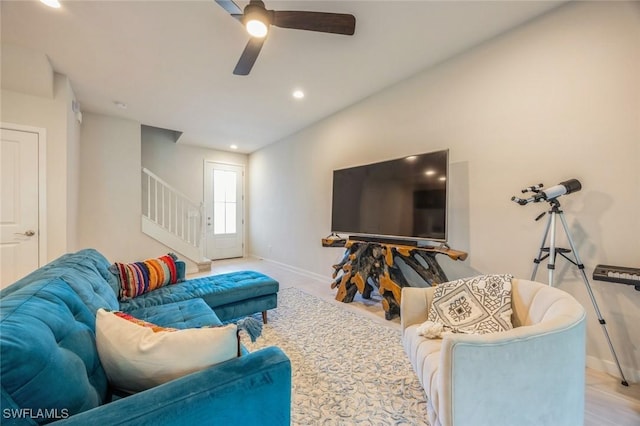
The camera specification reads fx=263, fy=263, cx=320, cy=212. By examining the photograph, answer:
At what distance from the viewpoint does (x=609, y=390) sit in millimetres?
1685

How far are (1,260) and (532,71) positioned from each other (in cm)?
546

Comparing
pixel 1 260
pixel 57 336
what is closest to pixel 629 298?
pixel 57 336

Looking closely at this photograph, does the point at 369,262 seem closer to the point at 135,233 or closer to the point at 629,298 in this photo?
the point at 629,298

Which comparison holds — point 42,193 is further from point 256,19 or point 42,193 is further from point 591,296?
point 591,296

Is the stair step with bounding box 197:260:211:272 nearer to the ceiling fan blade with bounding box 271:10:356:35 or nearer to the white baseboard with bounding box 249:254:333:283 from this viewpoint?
the white baseboard with bounding box 249:254:333:283

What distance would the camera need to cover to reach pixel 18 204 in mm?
2867

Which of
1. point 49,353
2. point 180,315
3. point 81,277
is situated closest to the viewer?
point 49,353

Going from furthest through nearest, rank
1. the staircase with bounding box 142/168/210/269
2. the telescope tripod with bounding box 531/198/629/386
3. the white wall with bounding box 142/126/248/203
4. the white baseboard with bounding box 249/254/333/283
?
the white wall with bounding box 142/126/248/203 → the staircase with bounding box 142/168/210/269 → the white baseboard with bounding box 249/254/333/283 → the telescope tripod with bounding box 531/198/629/386

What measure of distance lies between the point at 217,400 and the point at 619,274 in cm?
230

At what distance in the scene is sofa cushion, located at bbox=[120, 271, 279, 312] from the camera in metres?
2.12

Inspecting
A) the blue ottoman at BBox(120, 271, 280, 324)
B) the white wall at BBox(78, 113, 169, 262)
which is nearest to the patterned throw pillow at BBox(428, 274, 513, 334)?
the blue ottoman at BBox(120, 271, 280, 324)

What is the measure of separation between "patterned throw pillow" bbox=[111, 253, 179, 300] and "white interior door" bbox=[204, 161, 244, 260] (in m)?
→ 3.54

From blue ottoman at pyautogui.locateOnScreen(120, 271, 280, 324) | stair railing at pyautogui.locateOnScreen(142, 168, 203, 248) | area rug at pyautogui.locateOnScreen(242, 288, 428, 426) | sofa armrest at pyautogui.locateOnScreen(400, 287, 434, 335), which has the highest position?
stair railing at pyautogui.locateOnScreen(142, 168, 203, 248)

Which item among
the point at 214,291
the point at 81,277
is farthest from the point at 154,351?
the point at 214,291
